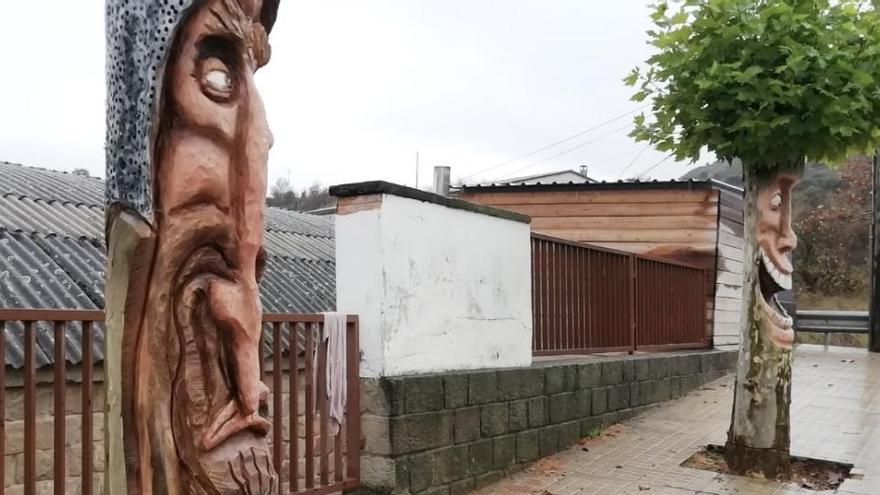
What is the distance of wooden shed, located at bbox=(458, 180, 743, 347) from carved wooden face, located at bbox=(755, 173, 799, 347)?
5233 mm

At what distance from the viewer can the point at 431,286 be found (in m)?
5.54

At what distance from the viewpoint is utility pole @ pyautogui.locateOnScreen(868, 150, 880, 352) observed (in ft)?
53.7

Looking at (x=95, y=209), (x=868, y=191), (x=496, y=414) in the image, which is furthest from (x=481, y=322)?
(x=868, y=191)

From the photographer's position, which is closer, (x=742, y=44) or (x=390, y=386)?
(x=390, y=386)

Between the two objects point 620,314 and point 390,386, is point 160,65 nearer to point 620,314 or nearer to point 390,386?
point 390,386

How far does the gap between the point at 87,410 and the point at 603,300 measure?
6002 millimetres

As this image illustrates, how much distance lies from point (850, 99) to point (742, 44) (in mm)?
911

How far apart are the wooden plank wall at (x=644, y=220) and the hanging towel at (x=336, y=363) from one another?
8.17 m

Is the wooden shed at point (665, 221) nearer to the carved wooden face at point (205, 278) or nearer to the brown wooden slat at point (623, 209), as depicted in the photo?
the brown wooden slat at point (623, 209)

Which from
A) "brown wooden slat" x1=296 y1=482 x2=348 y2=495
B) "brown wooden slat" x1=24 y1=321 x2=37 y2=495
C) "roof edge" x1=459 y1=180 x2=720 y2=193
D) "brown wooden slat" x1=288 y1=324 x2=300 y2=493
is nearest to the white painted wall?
"brown wooden slat" x1=288 y1=324 x2=300 y2=493

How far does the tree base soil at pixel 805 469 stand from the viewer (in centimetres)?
623

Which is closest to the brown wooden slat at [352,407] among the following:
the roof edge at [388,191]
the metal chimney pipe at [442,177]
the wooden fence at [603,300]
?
the roof edge at [388,191]

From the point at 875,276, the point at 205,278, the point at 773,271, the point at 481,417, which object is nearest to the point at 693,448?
the point at 773,271

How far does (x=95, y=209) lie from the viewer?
288 inches
